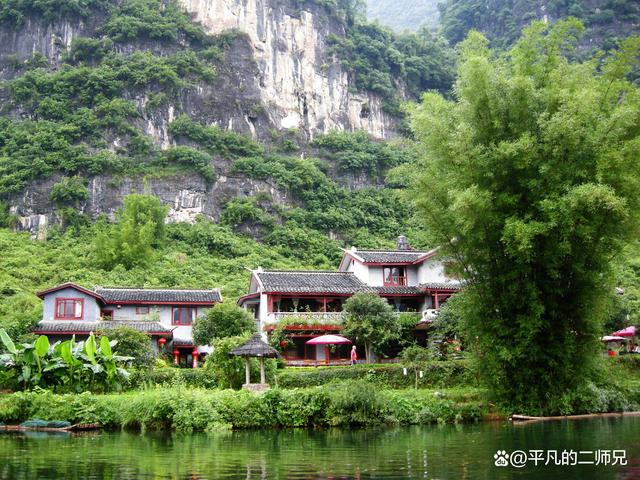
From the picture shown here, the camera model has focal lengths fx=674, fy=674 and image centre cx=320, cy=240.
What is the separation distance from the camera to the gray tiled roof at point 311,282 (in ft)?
135

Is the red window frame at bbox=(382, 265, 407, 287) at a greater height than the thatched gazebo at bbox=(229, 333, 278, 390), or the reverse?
the red window frame at bbox=(382, 265, 407, 287)

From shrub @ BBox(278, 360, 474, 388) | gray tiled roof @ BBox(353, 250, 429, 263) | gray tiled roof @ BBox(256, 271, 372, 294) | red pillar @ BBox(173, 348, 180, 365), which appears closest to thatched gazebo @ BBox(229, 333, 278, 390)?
shrub @ BBox(278, 360, 474, 388)

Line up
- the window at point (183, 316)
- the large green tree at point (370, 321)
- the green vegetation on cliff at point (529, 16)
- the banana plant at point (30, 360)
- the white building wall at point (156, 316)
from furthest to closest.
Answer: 1. the green vegetation on cliff at point (529, 16)
2. the window at point (183, 316)
3. the white building wall at point (156, 316)
4. the large green tree at point (370, 321)
5. the banana plant at point (30, 360)

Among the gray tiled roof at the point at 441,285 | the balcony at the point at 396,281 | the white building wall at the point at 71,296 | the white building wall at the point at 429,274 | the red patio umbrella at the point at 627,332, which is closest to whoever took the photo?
the red patio umbrella at the point at 627,332

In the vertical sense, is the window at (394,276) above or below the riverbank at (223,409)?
above

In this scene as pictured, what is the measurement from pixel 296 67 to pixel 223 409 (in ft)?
313

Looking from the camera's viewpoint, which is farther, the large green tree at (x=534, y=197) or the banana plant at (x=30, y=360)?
the banana plant at (x=30, y=360)

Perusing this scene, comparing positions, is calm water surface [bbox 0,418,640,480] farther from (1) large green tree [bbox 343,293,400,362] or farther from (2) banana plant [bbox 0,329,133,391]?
(1) large green tree [bbox 343,293,400,362]

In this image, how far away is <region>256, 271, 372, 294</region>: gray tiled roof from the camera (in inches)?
1622

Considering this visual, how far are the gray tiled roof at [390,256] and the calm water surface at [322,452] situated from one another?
2313 centimetres

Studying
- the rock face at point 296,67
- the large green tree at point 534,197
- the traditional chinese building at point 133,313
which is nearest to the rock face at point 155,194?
the rock face at point 296,67

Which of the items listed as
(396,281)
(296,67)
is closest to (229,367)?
(396,281)

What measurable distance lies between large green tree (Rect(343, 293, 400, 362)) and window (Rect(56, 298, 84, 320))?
17.0 m

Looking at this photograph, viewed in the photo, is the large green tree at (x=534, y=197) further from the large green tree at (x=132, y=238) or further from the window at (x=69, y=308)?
the large green tree at (x=132, y=238)
